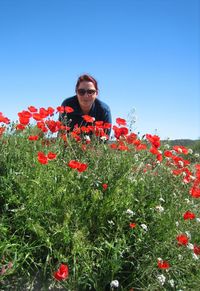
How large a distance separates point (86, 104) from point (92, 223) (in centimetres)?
272

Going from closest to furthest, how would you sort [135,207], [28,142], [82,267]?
[82,267] < [135,207] < [28,142]

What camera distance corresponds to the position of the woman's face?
561 cm

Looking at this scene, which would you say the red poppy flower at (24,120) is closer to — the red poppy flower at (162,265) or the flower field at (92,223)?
the flower field at (92,223)

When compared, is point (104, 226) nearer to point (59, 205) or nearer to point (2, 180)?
point (59, 205)

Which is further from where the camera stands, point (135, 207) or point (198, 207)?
point (198, 207)

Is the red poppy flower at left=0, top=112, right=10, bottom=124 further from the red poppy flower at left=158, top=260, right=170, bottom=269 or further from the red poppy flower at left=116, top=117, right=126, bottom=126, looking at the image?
the red poppy flower at left=158, top=260, right=170, bottom=269

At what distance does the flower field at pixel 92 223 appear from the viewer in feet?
9.62

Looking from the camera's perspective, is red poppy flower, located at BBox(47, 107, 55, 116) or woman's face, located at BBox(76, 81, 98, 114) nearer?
red poppy flower, located at BBox(47, 107, 55, 116)

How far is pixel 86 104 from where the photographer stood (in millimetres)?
5711

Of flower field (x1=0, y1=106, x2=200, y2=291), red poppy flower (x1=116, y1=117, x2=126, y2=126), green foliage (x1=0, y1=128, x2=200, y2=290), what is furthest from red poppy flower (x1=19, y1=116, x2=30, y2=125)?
red poppy flower (x1=116, y1=117, x2=126, y2=126)

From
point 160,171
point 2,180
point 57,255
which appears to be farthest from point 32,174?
point 160,171

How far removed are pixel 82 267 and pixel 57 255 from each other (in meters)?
0.21

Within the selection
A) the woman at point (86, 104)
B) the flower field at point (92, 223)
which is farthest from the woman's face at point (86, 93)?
the flower field at point (92, 223)

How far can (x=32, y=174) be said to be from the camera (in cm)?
329
